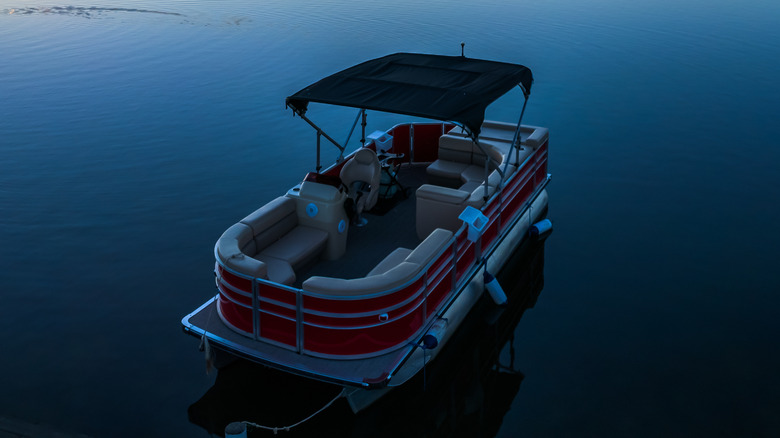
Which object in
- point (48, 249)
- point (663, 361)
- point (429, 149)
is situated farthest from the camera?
point (429, 149)

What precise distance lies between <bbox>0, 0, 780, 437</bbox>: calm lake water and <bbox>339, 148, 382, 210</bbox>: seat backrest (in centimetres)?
240

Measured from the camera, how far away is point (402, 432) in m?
7.90

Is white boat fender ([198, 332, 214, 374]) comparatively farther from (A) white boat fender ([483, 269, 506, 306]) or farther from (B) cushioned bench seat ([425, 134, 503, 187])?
(B) cushioned bench seat ([425, 134, 503, 187])

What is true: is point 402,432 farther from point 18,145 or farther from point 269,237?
point 18,145

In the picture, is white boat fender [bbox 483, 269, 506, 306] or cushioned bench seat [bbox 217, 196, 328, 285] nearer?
cushioned bench seat [bbox 217, 196, 328, 285]

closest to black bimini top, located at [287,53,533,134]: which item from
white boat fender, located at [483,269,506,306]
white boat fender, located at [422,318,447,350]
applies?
white boat fender, located at [483,269,506,306]

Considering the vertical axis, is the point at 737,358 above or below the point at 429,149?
below

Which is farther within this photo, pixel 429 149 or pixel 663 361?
pixel 429 149

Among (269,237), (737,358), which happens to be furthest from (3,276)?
(737,358)

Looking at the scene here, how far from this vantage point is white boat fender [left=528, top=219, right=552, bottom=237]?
11.8m

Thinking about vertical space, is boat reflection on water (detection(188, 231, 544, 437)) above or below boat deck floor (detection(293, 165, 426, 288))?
below

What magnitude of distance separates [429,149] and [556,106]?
21.6 feet

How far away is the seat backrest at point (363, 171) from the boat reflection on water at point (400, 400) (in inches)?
85.2

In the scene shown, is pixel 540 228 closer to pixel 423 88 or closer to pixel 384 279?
pixel 423 88
